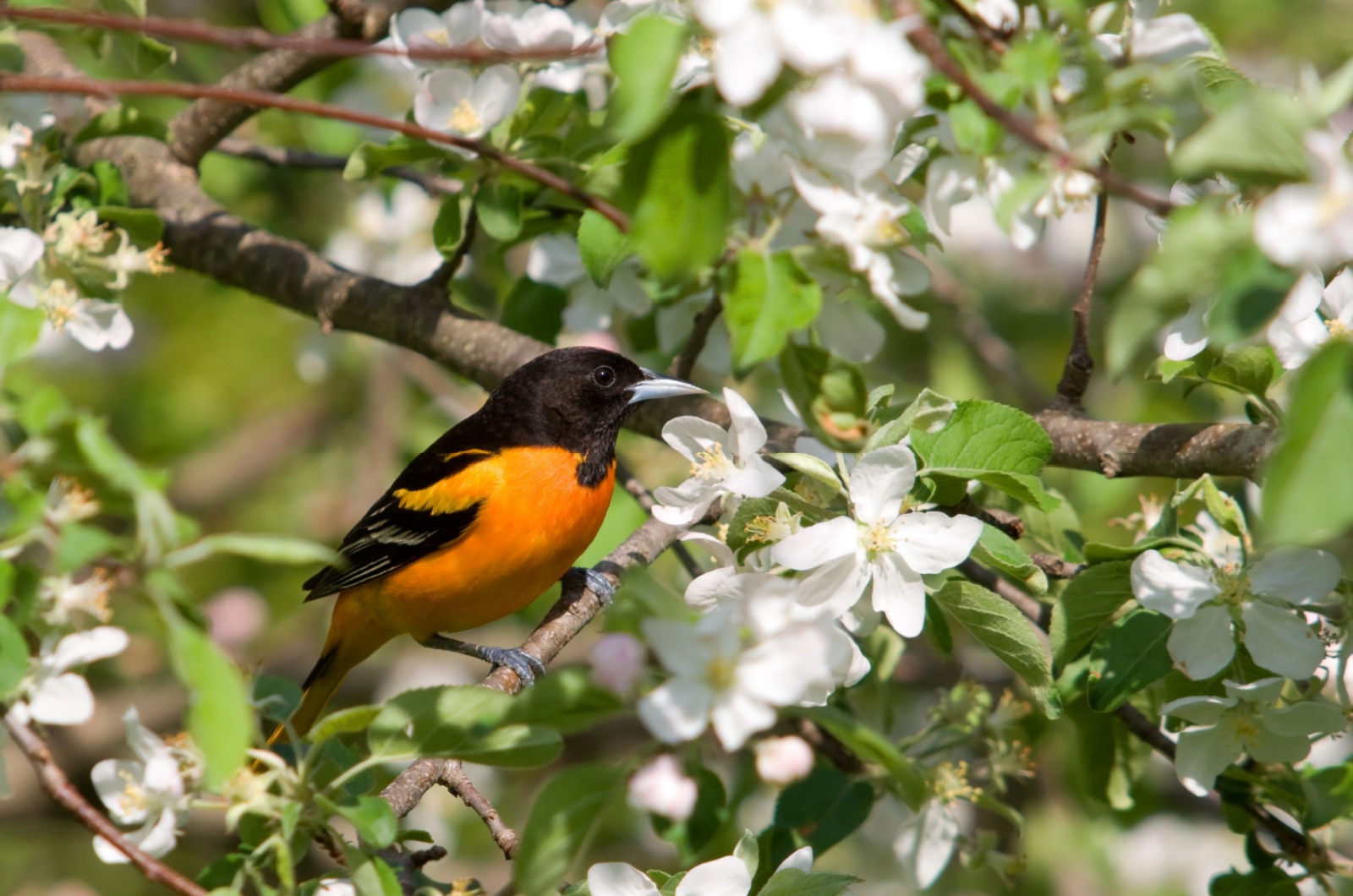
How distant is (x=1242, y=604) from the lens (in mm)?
2328

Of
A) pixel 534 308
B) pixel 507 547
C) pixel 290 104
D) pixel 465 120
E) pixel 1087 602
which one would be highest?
pixel 290 104

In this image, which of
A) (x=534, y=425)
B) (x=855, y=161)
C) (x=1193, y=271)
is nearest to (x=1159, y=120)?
(x=1193, y=271)

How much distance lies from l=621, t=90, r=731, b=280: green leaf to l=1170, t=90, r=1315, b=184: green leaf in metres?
0.57

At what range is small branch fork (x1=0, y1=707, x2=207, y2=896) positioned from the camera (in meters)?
1.84

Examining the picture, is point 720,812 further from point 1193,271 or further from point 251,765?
point 1193,271

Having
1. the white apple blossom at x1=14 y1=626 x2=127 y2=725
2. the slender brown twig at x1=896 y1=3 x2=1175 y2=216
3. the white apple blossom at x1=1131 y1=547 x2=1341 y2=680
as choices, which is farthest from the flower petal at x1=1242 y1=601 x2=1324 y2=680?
the white apple blossom at x1=14 y1=626 x2=127 y2=725

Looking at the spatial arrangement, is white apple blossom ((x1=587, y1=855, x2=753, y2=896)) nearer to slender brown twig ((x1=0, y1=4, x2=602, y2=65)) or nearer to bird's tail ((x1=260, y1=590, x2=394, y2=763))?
slender brown twig ((x1=0, y1=4, x2=602, y2=65))

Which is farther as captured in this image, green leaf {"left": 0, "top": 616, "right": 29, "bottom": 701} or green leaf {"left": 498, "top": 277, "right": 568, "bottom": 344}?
green leaf {"left": 498, "top": 277, "right": 568, "bottom": 344}

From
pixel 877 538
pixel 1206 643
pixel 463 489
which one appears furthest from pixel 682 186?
pixel 463 489

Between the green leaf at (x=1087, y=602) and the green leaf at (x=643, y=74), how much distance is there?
4.57 feet

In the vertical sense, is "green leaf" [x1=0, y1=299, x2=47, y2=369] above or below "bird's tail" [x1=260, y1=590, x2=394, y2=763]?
above

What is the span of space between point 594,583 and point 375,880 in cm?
177

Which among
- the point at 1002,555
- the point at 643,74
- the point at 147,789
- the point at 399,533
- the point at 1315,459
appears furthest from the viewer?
the point at 399,533

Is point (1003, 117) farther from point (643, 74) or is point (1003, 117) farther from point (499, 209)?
point (499, 209)
